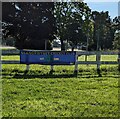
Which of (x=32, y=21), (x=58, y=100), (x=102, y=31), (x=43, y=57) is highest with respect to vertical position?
(x=32, y=21)

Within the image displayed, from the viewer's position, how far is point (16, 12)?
4612 cm

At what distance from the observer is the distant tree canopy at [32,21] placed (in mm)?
45719

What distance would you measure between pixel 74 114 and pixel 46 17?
4251cm

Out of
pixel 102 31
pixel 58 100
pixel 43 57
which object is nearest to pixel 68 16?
pixel 102 31

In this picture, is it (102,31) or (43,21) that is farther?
(102,31)

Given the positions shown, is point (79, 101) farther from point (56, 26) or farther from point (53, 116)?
point (56, 26)

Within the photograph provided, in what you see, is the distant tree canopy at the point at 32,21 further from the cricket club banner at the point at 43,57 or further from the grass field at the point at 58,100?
the grass field at the point at 58,100

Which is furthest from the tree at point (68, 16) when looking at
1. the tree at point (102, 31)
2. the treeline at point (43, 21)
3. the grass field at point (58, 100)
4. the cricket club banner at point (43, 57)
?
the grass field at point (58, 100)

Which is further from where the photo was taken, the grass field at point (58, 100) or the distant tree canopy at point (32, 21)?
the distant tree canopy at point (32, 21)

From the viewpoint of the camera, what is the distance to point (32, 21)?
46.4 m

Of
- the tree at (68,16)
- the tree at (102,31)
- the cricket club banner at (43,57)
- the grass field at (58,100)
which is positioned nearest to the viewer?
the grass field at (58,100)

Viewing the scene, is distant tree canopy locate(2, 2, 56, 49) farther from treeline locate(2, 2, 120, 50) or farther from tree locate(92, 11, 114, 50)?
tree locate(92, 11, 114, 50)

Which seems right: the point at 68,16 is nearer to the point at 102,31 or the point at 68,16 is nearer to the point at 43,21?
the point at 43,21

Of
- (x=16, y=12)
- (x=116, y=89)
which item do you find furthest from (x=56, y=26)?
(x=116, y=89)
